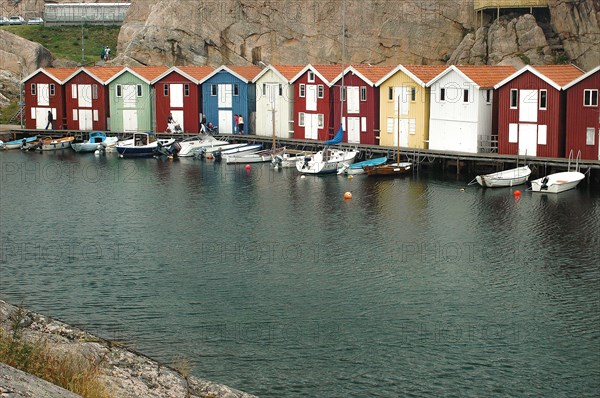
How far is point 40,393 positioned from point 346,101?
52.6m

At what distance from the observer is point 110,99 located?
77.7 metres

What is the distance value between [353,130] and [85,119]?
916 inches

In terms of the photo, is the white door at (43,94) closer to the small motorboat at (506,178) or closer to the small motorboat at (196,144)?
the small motorboat at (196,144)

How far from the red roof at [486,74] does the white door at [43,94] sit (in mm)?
34039

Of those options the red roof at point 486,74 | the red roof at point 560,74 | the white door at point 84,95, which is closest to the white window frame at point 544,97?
the red roof at point 560,74

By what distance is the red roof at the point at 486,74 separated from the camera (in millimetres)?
59094

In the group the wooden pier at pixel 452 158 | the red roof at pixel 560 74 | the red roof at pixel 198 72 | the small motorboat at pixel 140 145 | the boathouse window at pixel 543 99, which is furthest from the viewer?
the red roof at pixel 198 72

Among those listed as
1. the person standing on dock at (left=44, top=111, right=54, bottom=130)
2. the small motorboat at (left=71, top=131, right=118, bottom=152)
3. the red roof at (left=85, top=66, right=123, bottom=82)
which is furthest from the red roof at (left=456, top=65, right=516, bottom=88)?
the person standing on dock at (left=44, top=111, right=54, bottom=130)

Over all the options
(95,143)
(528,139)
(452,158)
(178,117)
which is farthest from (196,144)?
(528,139)

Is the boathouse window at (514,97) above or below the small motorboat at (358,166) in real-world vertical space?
above

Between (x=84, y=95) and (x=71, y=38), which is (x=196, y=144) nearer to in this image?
(x=84, y=95)

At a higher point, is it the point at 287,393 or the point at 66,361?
the point at 66,361

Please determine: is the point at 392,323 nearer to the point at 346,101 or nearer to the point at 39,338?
the point at 39,338

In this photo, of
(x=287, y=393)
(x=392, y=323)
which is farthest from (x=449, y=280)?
(x=287, y=393)
